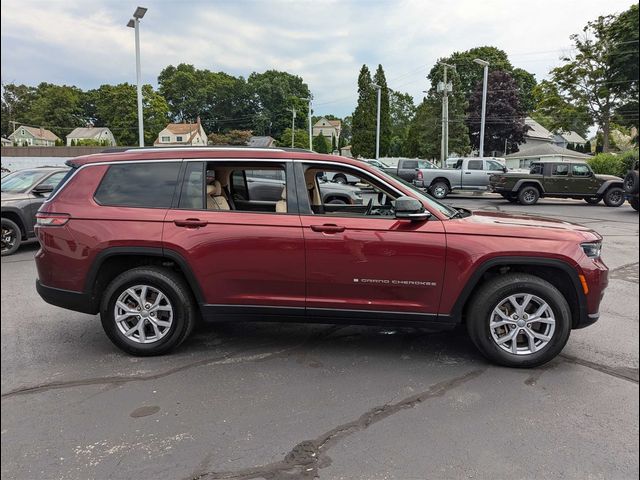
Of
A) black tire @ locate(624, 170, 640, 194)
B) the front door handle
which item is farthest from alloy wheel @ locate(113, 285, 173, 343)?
black tire @ locate(624, 170, 640, 194)

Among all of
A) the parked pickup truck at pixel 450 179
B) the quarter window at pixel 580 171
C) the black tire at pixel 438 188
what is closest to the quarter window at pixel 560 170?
the quarter window at pixel 580 171

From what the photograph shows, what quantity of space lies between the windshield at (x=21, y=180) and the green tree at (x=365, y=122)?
42571 millimetres

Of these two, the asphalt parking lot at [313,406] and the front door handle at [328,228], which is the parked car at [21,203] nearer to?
the asphalt parking lot at [313,406]

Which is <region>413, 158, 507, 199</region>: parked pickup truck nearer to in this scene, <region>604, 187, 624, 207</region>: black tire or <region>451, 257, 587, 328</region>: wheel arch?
<region>604, 187, 624, 207</region>: black tire

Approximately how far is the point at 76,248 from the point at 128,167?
847 millimetres

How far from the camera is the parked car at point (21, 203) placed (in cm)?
837

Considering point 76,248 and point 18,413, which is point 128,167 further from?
point 18,413

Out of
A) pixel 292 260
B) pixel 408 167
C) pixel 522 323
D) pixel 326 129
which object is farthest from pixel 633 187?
pixel 326 129

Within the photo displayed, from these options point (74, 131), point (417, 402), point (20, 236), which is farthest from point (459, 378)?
point (74, 131)

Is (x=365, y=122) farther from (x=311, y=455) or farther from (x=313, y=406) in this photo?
(x=311, y=455)

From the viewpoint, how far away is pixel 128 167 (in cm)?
409

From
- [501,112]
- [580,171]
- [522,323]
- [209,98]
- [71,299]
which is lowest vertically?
[522,323]

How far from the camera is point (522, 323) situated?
3.75 meters

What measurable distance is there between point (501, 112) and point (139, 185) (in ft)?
195
